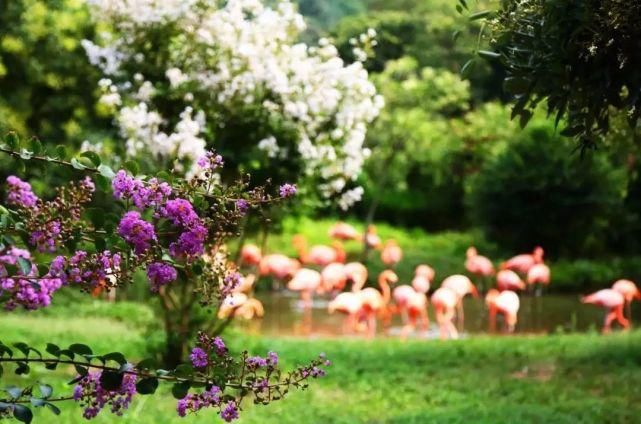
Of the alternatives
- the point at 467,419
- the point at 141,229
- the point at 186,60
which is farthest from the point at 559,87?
the point at 186,60

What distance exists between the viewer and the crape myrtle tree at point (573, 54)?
3.48 m

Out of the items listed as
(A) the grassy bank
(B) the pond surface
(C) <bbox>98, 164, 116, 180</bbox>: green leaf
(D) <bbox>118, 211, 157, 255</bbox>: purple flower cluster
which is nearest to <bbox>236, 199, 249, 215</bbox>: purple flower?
(D) <bbox>118, 211, 157, 255</bbox>: purple flower cluster

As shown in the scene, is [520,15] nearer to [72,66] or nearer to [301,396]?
[301,396]

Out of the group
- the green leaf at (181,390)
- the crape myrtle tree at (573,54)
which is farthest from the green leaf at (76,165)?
the crape myrtle tree at (573,54)

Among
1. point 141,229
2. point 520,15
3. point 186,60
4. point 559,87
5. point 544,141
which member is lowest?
point 141,229

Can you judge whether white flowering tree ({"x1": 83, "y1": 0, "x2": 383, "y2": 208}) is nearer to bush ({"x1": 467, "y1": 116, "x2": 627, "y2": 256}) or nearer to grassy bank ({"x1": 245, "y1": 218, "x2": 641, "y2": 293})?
grassy bank ({"x1": 245, "y1": 218, "x2": 641, "y2": 293})

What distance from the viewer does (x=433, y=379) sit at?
331 inches

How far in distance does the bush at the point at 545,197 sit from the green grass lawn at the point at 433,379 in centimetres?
872

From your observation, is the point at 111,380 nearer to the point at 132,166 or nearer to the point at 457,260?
the point at 132,166

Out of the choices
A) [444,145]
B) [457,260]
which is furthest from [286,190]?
[444,145]

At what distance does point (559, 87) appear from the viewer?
3.77 metres

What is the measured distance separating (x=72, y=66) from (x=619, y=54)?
1403 centimetres

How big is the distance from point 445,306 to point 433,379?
4.40m

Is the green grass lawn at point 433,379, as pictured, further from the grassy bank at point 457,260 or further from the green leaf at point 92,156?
the grassy bank at point 457,260
